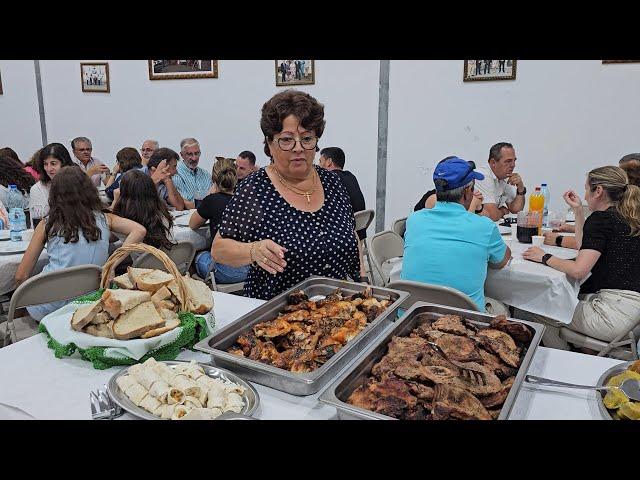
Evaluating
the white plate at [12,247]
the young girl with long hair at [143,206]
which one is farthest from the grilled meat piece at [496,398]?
the white plate at [12,247]

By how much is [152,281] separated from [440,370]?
0.99m

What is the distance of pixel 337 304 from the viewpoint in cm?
175

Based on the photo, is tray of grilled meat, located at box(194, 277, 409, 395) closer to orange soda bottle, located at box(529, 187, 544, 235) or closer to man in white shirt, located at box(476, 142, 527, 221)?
orange soda bottle, located at box(529, 187, 544, 235)

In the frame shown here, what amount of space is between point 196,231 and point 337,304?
291 centimetres

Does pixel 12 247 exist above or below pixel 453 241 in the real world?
below

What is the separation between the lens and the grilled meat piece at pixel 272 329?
5.06 feet

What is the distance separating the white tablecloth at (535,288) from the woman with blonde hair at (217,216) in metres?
1.92

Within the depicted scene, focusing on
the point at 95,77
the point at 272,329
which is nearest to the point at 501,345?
the point at 272,329

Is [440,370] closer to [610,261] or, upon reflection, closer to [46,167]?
[610,261]

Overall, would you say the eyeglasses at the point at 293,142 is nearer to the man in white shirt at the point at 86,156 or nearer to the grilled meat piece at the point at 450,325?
the grilled meat piece at the point at 450,325

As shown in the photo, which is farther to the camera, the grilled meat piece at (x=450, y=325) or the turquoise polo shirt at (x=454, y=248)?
the turquoise polo shirt at (x=454, y=248)

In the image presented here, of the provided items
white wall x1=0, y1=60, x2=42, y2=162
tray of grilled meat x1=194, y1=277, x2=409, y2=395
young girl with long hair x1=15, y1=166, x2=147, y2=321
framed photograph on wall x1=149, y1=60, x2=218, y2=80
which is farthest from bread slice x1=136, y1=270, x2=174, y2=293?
white wall x1=0, y1=60, x2=42, y2=162

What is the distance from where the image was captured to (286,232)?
2080 mm
